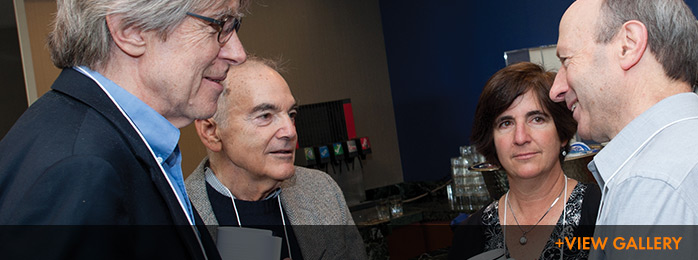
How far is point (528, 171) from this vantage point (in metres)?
1.92

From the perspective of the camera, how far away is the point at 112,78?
3.20 feet

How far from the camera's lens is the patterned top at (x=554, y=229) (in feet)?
5.93

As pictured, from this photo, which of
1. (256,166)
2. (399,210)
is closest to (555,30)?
(399,210)

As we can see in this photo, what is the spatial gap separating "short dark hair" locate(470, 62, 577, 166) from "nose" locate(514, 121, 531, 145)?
0.08 m

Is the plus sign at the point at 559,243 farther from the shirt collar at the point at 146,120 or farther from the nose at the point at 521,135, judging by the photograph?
the shirt collar at the point at 146,120

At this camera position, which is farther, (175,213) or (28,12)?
(28,12)

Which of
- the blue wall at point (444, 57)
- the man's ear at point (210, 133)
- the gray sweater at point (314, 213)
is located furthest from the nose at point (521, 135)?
the blue wall at point (444, 57)

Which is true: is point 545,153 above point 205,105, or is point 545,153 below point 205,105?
below

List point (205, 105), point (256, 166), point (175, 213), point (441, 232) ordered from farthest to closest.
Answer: point (441, 232) → point (256, 166) → point (205, 105) → point (175, 213)

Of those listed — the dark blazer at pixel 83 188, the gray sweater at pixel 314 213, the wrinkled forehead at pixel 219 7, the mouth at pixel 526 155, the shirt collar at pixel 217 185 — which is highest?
the wrinkled forehead at pixel 219 7

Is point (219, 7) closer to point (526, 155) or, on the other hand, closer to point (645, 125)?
point (645, 125)

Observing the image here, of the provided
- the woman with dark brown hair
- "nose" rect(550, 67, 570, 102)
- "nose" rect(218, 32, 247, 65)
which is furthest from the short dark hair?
"nose" rect(218, 32, 247, 65)

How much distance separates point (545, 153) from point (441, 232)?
1842mm

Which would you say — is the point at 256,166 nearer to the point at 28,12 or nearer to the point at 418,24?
the point at 28,12
